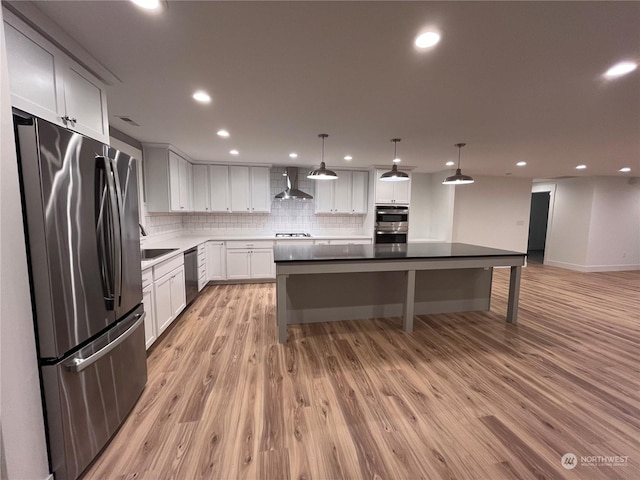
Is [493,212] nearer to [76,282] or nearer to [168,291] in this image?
[168,291]

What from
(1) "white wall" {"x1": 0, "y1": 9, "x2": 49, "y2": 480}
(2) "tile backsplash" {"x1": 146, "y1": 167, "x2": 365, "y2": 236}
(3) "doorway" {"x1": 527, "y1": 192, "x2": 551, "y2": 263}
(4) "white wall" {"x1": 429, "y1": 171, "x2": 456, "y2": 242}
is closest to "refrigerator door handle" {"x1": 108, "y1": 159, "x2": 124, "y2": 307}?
(1) "white wall" {"x1": 0, "y1": 9, "x2": 49, "y2": 480}

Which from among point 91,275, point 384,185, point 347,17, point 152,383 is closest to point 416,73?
point 347,17

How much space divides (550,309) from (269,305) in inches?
164

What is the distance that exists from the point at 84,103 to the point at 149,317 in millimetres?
1833

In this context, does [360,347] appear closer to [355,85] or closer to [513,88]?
[355,85]

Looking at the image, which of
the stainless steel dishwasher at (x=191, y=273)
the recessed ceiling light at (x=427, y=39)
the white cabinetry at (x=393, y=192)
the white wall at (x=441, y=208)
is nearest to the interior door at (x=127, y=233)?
the stainless steel dishwasher at (x=191, y=273)

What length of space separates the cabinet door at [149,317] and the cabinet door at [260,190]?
10.3ft

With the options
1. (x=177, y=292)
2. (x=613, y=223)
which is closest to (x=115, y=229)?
(x=177, y=292)

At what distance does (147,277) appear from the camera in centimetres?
247

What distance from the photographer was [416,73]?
1.91 metres

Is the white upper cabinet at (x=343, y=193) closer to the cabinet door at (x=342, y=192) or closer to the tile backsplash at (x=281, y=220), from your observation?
the cabinet door at (x=342, y=192)

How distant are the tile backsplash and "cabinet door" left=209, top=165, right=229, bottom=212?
0.36m

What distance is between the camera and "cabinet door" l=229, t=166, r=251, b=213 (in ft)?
17.5

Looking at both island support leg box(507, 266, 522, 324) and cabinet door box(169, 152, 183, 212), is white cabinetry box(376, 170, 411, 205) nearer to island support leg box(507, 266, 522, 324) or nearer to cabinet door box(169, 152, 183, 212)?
island support leg box(507, 266, 522, 324)
